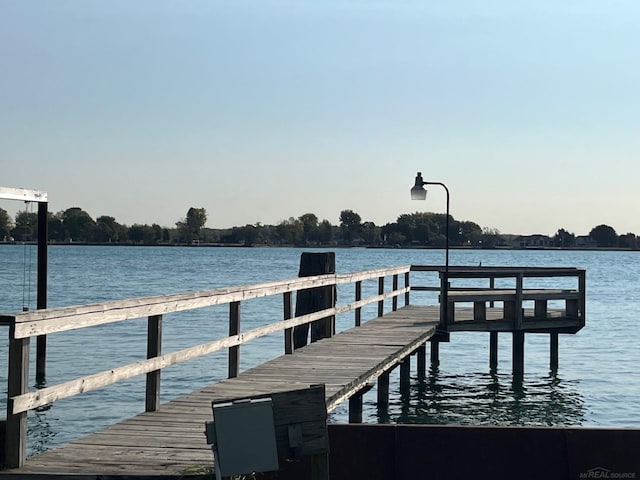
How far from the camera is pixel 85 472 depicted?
21.0 ft

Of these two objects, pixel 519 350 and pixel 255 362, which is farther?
pixel 255 362

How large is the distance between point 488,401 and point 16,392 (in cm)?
1318

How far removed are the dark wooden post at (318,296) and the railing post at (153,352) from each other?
7.13m

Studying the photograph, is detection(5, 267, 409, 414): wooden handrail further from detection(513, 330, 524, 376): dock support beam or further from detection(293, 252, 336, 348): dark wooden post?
detection(513, 330, 524, 376): dock support beam

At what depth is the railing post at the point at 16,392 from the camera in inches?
256

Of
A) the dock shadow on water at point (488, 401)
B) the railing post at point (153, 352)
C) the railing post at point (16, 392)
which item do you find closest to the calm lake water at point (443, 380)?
the dock shadow on water at point (488, 401)

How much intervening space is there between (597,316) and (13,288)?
1368 inches

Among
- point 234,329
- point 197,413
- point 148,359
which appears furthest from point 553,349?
point 148,359

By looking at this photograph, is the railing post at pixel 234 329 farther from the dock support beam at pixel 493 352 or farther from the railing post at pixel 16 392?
→ the dock support beam at pixel 493 352

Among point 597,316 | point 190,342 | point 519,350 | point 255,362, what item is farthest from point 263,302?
point 519,350

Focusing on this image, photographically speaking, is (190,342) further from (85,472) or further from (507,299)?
(85,472)

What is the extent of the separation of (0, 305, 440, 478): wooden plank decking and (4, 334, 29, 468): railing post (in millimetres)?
107

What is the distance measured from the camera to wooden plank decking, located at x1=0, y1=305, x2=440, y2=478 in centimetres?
658

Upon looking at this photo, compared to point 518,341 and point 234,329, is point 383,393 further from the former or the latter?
point 518,341
